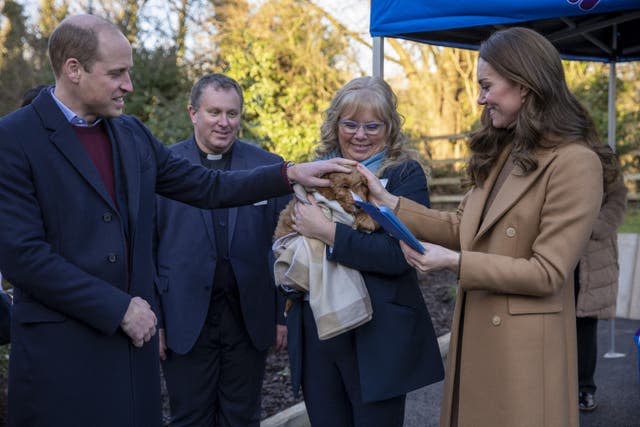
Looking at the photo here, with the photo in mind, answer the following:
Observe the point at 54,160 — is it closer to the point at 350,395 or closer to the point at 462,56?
the point at 350,395

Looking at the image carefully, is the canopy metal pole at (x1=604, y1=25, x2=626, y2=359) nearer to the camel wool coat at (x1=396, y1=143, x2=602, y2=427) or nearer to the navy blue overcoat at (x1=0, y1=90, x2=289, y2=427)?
the camel wool coat at (x1=396, y1=143, x2=602, y2=427)

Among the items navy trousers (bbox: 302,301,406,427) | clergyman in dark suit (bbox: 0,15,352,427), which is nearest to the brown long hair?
navy trousers (bbox: 302,301,406,427)

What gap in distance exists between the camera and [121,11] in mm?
15578

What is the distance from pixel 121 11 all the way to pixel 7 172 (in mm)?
14595

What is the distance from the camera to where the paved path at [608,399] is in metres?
4.88

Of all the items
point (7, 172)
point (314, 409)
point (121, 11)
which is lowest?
point (314, 409)

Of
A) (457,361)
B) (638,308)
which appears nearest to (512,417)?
(457,361)

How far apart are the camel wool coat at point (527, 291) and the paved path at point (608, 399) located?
2.57m

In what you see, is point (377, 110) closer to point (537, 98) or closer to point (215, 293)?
point (537, 98)

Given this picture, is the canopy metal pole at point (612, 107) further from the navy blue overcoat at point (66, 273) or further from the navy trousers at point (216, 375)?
the navy blue overcoat at point (66, 273)

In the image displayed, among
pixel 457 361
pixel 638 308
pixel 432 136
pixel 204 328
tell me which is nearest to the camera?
pixel 457 361

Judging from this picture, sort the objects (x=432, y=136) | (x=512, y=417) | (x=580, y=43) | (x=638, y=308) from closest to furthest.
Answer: (x=512, y=417), (x=580, y=43), (x=638, y=308), (x=432, y=136)

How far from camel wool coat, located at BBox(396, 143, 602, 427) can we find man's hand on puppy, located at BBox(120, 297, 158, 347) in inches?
46.1

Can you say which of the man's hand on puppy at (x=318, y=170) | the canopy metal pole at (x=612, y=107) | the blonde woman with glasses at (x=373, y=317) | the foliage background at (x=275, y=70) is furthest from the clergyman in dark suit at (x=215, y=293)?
the foliage background at (x=275, y=70)
